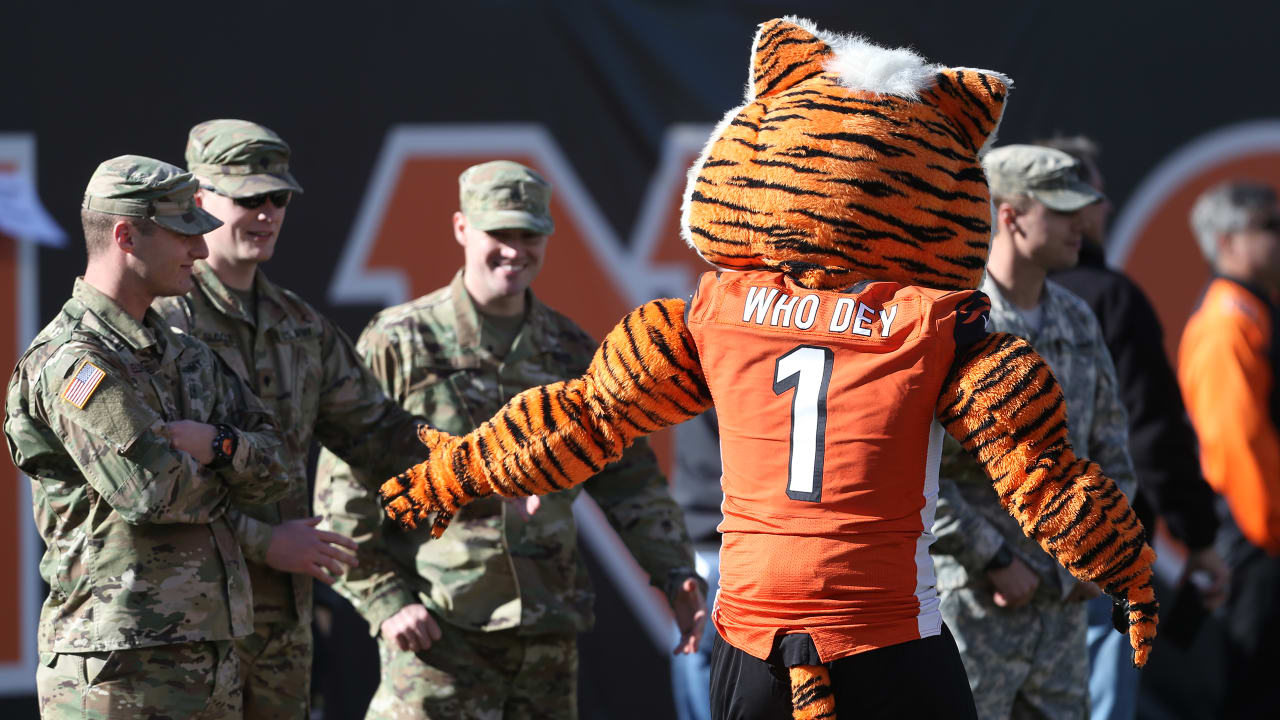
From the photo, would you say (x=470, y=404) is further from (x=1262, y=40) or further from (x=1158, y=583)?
(x=1262, y=40)

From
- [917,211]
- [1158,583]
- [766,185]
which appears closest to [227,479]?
[766,185]

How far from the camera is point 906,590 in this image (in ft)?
7.59

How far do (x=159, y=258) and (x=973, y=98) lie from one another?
4.73ft

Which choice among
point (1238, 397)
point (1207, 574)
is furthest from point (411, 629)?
point (1238, 397)

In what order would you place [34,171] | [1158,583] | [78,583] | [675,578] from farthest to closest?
[1158,583] < [34,171] < [675,578] < [78,583]

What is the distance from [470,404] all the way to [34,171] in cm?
176

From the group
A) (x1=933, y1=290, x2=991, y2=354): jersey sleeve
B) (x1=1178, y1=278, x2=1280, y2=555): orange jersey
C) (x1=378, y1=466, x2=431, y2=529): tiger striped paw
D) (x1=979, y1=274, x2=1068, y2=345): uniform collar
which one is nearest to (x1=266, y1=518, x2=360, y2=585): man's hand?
(x1=378, y1=466, x2=431, y2=529): tiger striped paw

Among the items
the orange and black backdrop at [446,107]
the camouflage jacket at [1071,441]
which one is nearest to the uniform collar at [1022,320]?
the camouflage jacket at [1071,441]

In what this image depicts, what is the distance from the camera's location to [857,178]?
236 cm

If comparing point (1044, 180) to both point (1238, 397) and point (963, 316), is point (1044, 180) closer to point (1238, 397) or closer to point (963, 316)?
point (963, 316)

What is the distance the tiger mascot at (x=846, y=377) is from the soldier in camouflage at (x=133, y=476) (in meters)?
0.58

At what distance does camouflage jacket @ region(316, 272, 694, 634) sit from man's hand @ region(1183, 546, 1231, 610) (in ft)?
5.37

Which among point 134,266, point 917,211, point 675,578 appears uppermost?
point 917,211

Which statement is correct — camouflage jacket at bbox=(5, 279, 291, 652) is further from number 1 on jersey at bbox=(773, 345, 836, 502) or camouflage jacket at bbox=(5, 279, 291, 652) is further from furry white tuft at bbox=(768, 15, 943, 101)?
furry white tuft at bbox=(768, 15, 943, 101)
